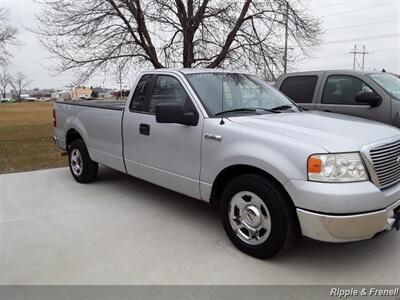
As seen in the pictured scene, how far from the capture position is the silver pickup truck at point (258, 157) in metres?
2.90

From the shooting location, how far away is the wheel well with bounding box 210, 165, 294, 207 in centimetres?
327

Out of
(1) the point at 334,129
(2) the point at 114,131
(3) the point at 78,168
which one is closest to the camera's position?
(1) the point at 334,129

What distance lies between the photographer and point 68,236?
397 cm

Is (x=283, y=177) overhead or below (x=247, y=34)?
below

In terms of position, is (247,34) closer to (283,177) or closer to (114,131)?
(114,131)

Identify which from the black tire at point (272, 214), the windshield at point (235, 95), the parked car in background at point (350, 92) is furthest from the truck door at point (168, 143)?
the parked car in background at point (350, 92)

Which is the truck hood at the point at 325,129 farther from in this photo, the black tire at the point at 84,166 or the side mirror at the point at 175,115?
the black tire at the point at 84,166

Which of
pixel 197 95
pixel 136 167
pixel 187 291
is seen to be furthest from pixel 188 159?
pixel 187 291

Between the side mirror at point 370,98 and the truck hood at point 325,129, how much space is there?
1986mm

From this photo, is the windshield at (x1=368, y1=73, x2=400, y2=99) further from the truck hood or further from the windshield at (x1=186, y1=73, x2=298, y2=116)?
the truck hood

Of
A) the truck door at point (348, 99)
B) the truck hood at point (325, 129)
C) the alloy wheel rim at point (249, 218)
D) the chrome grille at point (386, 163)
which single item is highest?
the truck door at point (348, 99)

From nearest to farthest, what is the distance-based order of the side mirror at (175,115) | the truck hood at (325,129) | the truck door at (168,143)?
the truck hood at (325,129)
the side mirror at (175,115)
the truck door at (168,143)

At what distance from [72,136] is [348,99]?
4.75 meters

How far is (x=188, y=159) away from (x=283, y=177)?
124cm
